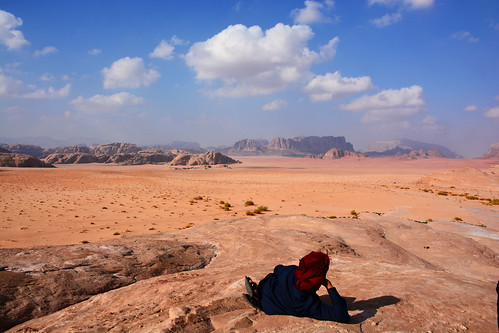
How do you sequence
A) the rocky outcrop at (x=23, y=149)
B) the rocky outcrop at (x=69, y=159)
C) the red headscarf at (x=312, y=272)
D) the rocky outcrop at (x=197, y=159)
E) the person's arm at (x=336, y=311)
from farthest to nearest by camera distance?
the rocky outcrop at (x=23, y=149) < the rocky outcrop at (x=69, y=159) < the rocky outcrop at (x=197, y=159) < the red headscarf at (x=312, y=272) < the person's arm at (x=336, y=311)

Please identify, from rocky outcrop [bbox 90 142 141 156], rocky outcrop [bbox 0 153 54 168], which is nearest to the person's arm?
rocky outcrop [bbox 0 153 54 168]

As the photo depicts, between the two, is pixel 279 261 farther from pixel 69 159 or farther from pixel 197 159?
pixel 69 159

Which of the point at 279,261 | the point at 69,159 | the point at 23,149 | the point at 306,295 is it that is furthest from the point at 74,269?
the point at 23,149

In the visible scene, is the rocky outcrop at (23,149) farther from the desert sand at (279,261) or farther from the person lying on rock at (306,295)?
the person lying on rock at (306,295)

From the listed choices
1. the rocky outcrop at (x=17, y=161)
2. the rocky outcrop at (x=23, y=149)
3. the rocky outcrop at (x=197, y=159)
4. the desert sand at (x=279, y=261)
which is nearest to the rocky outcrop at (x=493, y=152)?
the rocky outcrop at (x=197, y=159)

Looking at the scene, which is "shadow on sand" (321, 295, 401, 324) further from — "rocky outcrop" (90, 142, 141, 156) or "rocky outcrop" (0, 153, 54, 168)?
"rocky outcrop" (90, 142, 141, 156)

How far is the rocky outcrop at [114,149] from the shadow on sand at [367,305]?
176581mm

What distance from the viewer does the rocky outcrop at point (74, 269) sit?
4543mm

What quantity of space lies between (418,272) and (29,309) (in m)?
6.26

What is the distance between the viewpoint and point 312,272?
3248 mm

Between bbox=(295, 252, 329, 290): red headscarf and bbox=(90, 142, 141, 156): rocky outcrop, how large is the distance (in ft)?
579

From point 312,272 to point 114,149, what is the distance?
188793 mm

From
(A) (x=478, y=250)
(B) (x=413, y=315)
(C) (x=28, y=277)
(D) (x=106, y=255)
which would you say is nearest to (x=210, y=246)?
(D) (x=106, y=255)

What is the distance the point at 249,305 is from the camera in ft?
12.6
